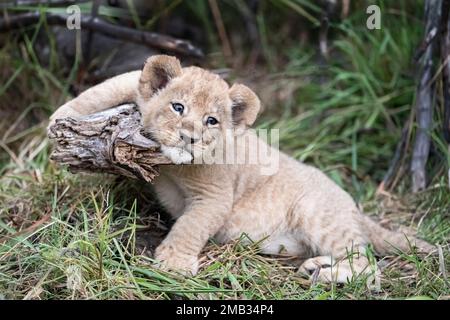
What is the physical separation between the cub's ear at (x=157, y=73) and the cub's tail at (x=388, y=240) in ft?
5.20

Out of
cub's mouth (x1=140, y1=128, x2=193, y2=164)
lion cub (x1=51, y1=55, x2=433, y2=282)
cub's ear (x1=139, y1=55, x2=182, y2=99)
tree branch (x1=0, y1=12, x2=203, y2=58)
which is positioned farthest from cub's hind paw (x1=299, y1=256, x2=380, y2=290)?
tree branch (x1=0, y1=12, x2=203, y2=58)

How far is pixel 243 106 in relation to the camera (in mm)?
4102

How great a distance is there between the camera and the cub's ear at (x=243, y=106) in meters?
4.06

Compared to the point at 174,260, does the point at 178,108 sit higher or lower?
higher

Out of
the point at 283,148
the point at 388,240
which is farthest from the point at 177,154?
the point at 283,148

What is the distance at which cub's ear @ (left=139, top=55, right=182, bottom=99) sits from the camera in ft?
12.9

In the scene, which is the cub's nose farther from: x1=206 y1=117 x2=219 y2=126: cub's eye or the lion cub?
x1=206 y1=117 x2=219 y2=126: cub's eye

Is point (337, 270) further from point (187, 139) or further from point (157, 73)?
point (157, 73)

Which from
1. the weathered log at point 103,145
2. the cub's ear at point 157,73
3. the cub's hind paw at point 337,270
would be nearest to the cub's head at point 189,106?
the cub's ear at point 157,73

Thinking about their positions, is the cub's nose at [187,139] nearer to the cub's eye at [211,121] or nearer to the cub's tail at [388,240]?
the cub's eye at [211,121]

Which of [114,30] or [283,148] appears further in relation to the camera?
[283,148]

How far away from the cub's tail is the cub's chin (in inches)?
55.2

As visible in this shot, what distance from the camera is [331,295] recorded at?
3.74 meters

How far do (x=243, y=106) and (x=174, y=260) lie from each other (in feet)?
3.24
